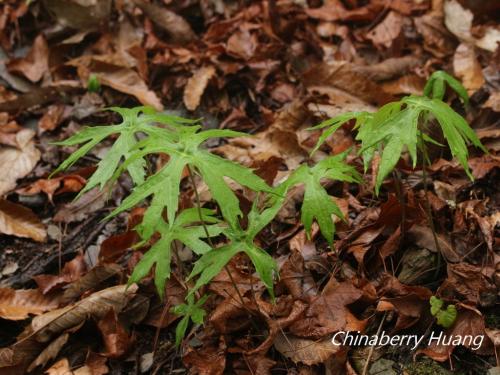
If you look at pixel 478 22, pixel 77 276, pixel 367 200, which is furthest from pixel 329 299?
pixel 478 22

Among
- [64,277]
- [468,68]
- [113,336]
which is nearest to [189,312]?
[113,336]

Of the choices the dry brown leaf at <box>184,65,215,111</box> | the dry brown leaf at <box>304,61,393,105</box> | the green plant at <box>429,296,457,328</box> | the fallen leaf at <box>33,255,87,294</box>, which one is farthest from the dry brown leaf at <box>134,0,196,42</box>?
the green plant at <box>429,296,457,328</box>

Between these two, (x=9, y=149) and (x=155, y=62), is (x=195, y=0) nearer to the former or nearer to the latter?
(x=155, y=62)

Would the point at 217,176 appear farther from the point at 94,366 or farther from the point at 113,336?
the point at 94,366

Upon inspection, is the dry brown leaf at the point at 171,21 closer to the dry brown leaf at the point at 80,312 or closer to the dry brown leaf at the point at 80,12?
the dry brown leaf at the point at 80,12

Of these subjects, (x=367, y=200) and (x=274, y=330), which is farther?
(x=367, y=200)

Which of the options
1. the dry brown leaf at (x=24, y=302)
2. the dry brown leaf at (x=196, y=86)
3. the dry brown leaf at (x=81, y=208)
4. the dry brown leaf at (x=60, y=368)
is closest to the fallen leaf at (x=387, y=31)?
the dry brown leaf at (x=196, y=86)
